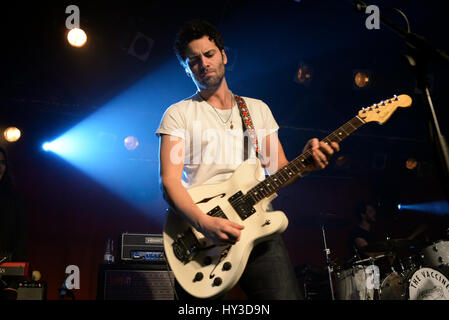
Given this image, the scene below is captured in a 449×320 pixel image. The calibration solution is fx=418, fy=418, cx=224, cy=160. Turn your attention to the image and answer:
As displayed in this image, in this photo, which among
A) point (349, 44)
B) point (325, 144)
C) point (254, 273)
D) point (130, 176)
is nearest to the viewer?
point (254, 273)

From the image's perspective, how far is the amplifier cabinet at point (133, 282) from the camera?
4871 mm

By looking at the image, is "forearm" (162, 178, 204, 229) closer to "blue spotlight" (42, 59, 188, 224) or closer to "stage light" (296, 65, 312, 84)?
"blue spotlight" (42, 59, 188, 224)

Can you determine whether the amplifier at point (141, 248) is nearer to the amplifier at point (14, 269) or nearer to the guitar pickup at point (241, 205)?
the amplifier at point (14, 269)

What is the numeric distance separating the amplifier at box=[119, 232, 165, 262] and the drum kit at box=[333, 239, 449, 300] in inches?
104

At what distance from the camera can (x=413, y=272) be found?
5.32 metres

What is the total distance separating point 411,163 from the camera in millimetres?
8766

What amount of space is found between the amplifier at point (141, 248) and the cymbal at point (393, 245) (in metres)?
2.93

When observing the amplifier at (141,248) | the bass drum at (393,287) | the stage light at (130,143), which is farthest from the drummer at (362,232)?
the stage light at (130,143)

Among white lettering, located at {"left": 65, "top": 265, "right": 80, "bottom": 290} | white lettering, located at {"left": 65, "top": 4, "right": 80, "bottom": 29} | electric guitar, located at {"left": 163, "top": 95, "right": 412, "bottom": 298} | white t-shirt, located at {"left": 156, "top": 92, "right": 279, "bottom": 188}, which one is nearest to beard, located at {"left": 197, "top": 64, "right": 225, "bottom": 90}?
white t-shirt, located at {"left": 156, "top": 92, "right": 279, "bottom": 188}

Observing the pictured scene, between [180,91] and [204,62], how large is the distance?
4.09 meters

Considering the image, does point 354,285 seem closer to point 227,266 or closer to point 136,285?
point 136,285

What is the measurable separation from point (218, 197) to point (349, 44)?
4532mm
